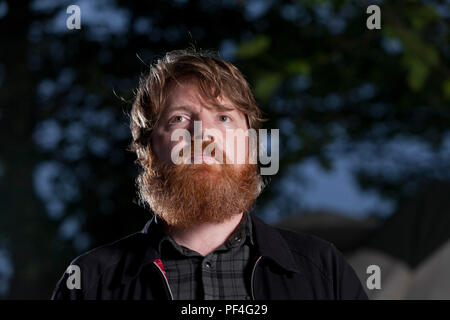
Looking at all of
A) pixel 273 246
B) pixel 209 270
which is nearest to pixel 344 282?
pixel 273 246

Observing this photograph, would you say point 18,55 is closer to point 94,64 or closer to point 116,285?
point 94,64

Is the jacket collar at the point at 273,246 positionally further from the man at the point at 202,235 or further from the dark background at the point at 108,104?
the dark background at the point at 108,104

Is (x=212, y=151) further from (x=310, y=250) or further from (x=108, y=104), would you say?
(x=108, y=104)

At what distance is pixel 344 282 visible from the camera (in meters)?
1.94

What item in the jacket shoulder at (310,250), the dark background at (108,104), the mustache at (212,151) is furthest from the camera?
the dark background at (108,104)

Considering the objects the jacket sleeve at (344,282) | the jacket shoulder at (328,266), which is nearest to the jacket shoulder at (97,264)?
the jacket shoulder at (328,266)

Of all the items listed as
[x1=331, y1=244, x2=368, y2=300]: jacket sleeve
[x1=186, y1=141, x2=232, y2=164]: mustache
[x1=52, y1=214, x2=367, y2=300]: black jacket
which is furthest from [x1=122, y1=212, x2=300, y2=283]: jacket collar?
[x1=186, y1=141, x2=232, y2=164]: mustache

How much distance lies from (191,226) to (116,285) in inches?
11.2

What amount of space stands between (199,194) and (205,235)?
0.13 m

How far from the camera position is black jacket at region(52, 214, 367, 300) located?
73.8 inches

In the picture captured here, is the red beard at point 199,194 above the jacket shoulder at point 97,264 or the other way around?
above

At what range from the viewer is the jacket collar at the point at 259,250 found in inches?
74.4
